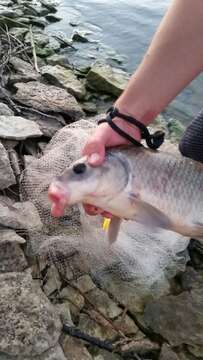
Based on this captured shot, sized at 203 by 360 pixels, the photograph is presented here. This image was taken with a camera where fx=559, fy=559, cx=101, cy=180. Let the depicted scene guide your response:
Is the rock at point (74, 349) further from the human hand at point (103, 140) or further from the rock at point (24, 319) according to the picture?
the human hand at point (103, 140)

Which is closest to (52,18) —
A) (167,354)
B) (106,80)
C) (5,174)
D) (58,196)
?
(106,80)

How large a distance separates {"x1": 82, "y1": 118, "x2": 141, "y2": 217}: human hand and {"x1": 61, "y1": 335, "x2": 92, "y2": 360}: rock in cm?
90

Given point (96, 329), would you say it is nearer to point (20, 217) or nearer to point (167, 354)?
point (167, 354)

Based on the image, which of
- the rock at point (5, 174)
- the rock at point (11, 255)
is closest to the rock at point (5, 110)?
the rock at point (5, 174)

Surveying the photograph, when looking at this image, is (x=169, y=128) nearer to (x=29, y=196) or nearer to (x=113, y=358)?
(x=29, y=196)

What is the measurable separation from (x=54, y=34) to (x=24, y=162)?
18.2 ft

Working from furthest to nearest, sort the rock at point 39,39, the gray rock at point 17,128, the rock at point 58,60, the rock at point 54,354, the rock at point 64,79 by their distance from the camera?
1. the rock at point 39,39
2. the rock at point 58,60
3. the rock at point 64,79
4. the gray rock at point 17,128
5. the rock at point 54,354

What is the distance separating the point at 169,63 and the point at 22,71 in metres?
4.29

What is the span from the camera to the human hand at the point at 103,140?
2342 mm

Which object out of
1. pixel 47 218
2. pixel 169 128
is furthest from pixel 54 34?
pixel 47 218

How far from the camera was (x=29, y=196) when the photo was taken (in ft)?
12.0

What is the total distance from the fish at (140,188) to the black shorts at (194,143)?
338 millimetres

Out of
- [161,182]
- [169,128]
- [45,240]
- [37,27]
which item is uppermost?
[161,182]

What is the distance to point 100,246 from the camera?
346 centimetres
